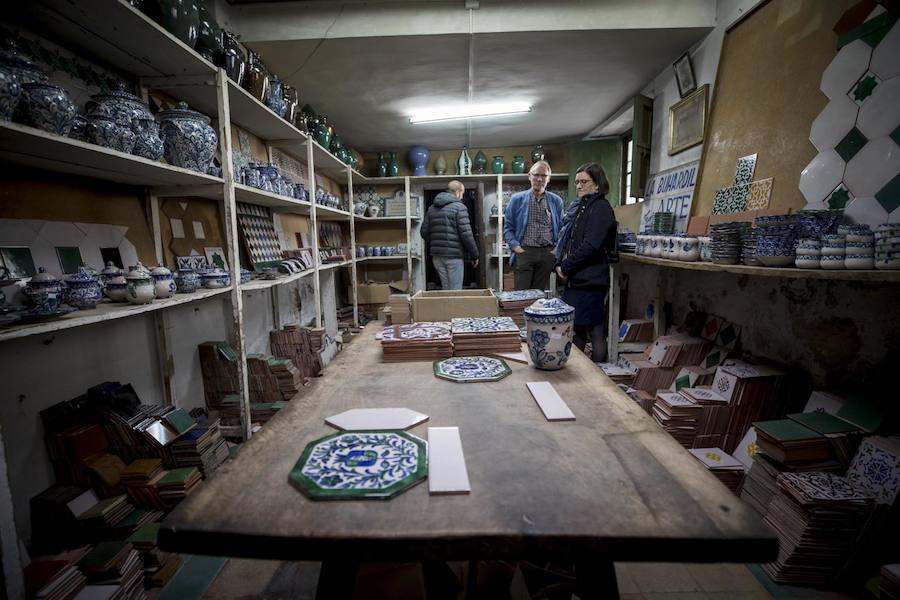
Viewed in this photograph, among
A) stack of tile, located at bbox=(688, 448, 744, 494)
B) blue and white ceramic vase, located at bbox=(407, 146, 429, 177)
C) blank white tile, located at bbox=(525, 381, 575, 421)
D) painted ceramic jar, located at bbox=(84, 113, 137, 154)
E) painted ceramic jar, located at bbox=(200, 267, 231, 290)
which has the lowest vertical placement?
stack of tile, located at bbox=(688, 448, 744, 494)

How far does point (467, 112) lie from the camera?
4746mm

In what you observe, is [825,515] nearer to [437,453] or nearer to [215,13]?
[437,453]

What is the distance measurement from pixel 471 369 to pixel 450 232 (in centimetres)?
377

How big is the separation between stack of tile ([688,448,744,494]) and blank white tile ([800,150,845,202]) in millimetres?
1372

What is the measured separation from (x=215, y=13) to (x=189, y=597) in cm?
335

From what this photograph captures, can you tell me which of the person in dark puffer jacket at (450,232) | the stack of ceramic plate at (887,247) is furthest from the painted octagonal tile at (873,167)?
the person in dark puffer jacket at (450,232)

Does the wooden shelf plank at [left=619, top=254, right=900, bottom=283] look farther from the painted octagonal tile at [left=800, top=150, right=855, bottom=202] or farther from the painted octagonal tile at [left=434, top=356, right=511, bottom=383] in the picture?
the painted octagonal tile at [left=434, top=356, right=511, bottom=383]

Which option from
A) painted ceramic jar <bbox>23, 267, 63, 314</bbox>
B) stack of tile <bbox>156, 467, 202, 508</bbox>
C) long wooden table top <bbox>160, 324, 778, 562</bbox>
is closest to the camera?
long wooden table top <bbox>160, 324, 778, 562</bbox>

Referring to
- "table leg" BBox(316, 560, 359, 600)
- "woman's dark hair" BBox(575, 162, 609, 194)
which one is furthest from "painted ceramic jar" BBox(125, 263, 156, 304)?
"woman's dark hair" BBox(575, 162, 609, 194)

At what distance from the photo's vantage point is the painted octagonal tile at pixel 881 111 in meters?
1.70

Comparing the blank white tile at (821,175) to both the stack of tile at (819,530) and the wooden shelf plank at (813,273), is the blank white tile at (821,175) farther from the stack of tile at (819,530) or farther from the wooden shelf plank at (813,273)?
the stack of tile at (819,530)

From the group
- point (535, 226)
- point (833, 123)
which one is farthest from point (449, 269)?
point (833, 123)

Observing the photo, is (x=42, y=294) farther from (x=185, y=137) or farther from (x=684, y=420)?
(x=684, y=420)

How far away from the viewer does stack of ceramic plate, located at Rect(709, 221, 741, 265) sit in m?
1.92
